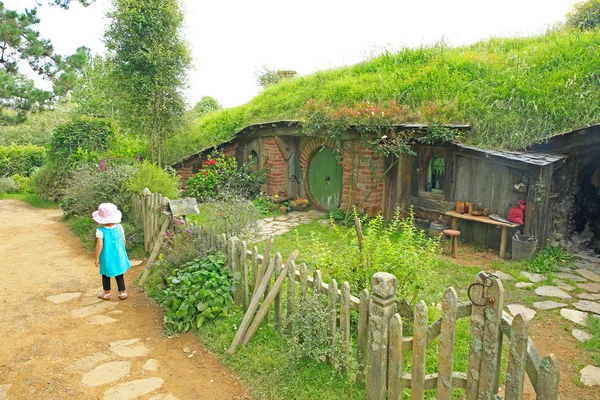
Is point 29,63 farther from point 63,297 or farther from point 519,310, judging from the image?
point 519,310

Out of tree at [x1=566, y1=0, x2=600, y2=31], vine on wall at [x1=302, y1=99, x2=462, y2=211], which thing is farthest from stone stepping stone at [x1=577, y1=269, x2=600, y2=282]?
tree at [x1=566, y1=0, x2=600, y2=31]

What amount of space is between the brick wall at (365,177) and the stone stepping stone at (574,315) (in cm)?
480

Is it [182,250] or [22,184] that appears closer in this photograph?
[182,250]

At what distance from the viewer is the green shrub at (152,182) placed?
8211 mm

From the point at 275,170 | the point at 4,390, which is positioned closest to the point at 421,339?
the point at 4,390

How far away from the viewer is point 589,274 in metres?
6.48

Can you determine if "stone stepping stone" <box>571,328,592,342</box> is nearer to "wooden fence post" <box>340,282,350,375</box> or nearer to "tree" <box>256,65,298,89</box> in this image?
"wooden fence post" <box>340,282,350,375</box>

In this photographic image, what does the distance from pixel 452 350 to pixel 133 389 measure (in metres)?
2.88

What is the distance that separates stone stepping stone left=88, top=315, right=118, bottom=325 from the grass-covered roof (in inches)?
269

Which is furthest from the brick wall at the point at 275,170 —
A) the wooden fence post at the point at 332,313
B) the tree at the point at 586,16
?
the tree at the point at 586,16

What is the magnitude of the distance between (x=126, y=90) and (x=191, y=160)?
3.05 meters

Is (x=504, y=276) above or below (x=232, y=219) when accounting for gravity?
below

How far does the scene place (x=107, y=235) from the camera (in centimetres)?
548

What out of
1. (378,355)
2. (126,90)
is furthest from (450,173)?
(126,90)
